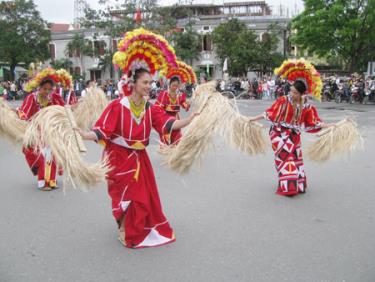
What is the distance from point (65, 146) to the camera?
3.72 metres

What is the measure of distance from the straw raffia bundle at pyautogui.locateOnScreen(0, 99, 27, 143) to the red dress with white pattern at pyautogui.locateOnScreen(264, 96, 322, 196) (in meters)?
3.18

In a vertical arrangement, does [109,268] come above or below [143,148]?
below

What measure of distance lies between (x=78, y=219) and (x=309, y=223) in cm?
240

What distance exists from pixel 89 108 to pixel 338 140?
367cm

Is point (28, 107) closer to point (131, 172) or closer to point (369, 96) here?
point (131, 172)

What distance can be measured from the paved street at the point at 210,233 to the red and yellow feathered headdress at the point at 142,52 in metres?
1.02

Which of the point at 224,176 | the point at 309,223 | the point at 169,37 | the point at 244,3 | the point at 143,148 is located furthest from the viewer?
the point at 244,3

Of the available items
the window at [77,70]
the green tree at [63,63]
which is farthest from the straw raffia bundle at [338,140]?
the window at [77,70]

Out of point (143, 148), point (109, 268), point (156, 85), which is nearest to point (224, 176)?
point (143, 148)

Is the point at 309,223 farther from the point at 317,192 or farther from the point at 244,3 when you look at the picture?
the point at 244,3

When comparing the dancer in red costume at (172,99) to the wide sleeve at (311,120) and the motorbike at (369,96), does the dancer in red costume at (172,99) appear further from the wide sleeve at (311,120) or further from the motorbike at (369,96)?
the motorbike at (369,96)

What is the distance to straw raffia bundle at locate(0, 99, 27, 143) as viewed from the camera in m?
6.04

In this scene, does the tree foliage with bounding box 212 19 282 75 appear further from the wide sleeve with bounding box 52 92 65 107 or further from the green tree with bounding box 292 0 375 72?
the wide sleeve with bounding box 52 92 65 107

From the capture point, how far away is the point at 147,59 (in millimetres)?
4234
